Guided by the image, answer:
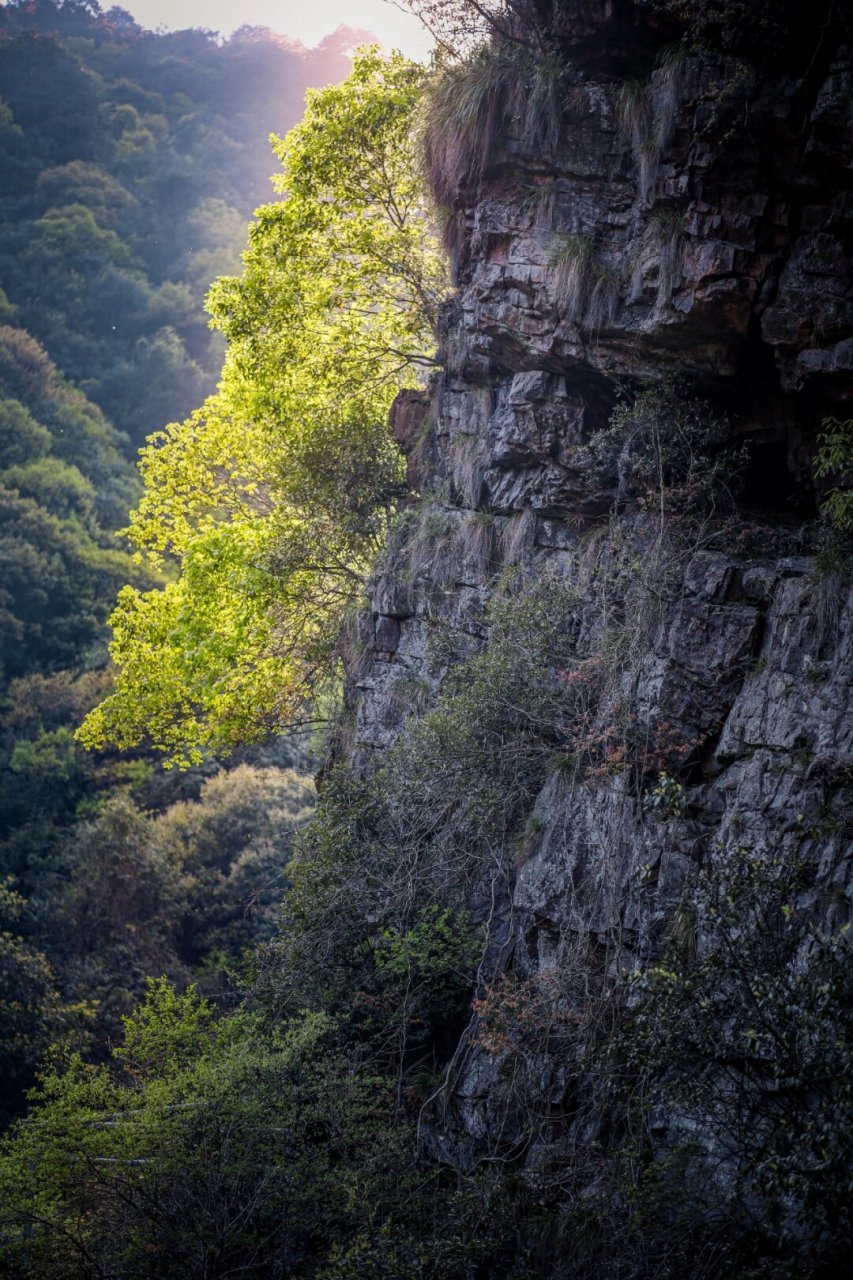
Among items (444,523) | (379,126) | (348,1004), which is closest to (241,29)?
(379,126)

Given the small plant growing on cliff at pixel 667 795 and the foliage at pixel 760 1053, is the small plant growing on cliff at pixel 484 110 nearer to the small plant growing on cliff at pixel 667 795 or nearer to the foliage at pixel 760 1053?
the small plant growing on cliff at pixel 667 795

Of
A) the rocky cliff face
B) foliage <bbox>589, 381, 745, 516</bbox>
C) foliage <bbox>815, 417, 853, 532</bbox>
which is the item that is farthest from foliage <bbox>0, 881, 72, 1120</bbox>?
foliage <bbox>815, 417, 853, 532</bbox>

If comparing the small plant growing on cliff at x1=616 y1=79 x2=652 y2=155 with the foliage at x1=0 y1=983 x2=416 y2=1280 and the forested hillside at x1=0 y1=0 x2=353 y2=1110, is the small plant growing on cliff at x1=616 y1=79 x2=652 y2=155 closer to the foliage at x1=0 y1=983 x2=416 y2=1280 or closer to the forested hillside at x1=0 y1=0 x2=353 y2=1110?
the foliage at x1=0 y1=983 x2=416 y2=1280

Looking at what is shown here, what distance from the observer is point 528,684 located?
28.5 ft

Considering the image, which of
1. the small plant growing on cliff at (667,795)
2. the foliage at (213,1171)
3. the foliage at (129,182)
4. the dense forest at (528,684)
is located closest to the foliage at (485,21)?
the dense forest at (528,684)

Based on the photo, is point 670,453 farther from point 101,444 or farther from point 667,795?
point 101,444

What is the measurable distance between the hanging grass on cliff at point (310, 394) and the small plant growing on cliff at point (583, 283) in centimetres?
310

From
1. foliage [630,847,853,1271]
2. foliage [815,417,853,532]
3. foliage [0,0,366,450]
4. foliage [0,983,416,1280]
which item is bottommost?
foliage [0,983,416,1280]

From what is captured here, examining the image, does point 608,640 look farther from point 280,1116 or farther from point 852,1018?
point 280,1116

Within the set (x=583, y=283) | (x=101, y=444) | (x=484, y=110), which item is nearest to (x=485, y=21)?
(x=484, y=110)

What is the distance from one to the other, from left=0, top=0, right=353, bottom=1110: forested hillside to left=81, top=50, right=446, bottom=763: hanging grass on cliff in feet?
11.5

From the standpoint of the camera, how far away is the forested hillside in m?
19.4

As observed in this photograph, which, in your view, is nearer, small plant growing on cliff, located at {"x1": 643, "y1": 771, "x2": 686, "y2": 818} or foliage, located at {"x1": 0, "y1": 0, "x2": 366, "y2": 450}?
small plant growing on cliff, located at {"x1": 643, "y1": 771, "x2": 686, "y2": 818}

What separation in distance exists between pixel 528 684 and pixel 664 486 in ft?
6.89
